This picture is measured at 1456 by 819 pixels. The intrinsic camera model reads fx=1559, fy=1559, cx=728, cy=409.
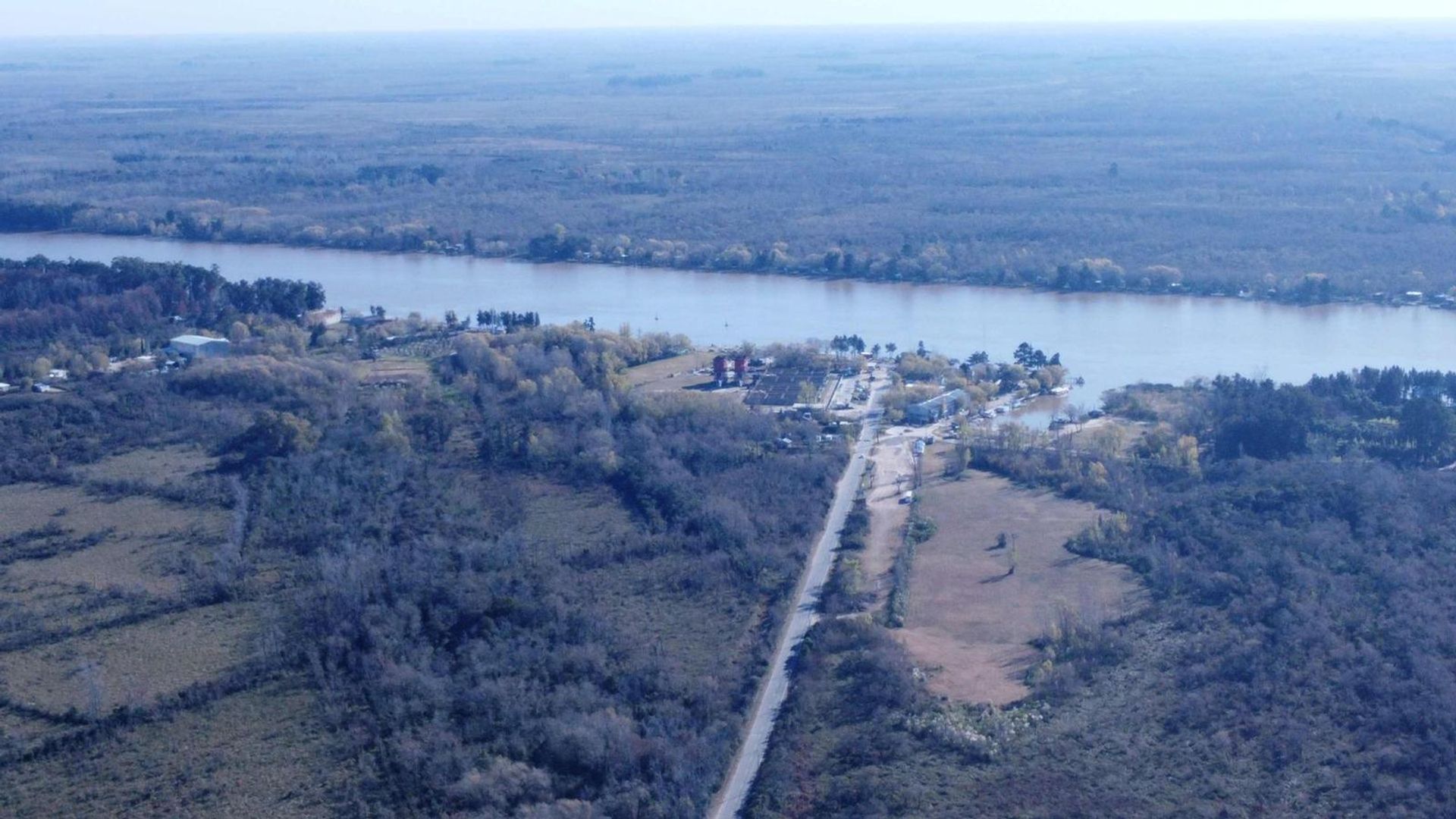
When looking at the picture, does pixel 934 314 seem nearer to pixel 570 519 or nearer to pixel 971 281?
pixel 971 281

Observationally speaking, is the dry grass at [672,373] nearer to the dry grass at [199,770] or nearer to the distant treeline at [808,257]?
the distant treeline at [808,257]

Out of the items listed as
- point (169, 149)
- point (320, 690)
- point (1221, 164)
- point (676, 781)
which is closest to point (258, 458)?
point (320, 690)

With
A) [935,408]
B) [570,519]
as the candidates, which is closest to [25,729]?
[570,519]

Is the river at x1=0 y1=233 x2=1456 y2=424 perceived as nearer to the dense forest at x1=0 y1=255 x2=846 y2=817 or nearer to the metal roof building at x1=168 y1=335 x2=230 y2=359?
the dense forest at x1=0 y1=255 x2=846 y2=817

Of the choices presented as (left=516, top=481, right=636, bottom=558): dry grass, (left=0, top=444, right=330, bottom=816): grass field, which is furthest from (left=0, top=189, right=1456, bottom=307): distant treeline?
(left=0, top=444, right=330, bottom=816): grass field

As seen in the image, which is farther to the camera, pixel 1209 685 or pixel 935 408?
pixel 935 408

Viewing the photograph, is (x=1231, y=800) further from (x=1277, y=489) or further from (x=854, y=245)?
(x=854, y=245)
